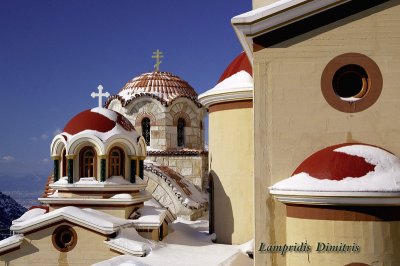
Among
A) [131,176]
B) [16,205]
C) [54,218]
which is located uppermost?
[131,176]

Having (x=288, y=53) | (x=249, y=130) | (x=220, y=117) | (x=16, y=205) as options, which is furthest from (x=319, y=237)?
(x=16, y=205)

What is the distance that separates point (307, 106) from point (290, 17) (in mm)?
1692

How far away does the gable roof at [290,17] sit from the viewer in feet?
28.8

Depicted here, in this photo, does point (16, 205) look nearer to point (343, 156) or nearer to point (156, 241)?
point (156, 241)

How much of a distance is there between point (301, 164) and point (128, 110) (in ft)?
46.5

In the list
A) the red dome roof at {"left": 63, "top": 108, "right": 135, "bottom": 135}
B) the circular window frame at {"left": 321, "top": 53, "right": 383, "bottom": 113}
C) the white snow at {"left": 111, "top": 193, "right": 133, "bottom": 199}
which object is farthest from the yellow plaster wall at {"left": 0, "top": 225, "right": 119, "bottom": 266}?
the circular window frame at {"left": 321, "top": 53, "right": 383, "bottom": 113}

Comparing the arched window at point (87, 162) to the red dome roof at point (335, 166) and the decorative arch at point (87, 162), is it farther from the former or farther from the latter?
the red dome roof at point (335, 166)

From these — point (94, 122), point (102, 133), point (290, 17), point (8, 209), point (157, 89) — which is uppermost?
point (157, 89)

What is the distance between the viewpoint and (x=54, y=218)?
12.2 meters

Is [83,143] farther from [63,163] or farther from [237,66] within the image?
[237,66]

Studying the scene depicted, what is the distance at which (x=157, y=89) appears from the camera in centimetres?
2230

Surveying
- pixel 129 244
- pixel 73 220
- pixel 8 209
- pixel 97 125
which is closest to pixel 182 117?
pixel 97 125

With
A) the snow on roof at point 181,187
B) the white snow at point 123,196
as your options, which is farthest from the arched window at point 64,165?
the snow on roof at point 181,187

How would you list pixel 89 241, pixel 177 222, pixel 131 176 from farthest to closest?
1. pixel 177 222
2. pixel 131 176
3. pixel 89 241
